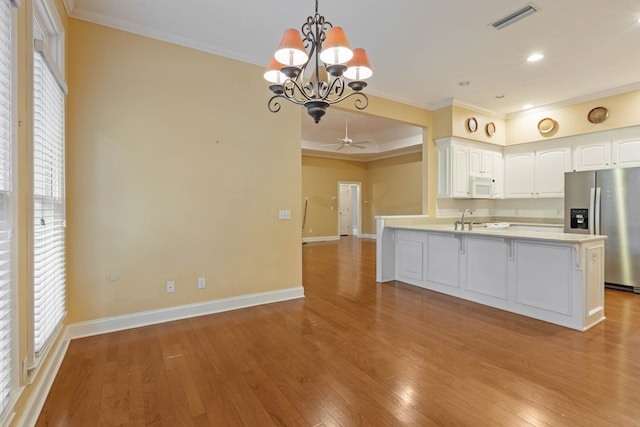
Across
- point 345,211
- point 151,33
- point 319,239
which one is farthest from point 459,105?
point 345,211

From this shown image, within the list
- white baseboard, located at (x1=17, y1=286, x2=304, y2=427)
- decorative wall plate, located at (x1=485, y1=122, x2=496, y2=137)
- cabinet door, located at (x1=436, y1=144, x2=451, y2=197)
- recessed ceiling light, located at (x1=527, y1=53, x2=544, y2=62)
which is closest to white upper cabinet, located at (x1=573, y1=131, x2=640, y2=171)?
decorative wall plate, located at (x1=485, y1=122, x2=496, y2=137)

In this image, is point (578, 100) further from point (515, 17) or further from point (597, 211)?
point (515, 17)

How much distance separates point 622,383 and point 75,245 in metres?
4.53

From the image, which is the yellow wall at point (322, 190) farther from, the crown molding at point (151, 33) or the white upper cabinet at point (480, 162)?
the crown molding at point (151, 33)

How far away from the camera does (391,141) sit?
370 inches

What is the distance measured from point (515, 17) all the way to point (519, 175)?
3951 millimetres

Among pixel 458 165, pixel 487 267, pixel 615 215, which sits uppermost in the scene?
pixel 458 165

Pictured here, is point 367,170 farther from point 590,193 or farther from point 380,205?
point 590,193

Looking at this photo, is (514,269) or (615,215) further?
(615,215)

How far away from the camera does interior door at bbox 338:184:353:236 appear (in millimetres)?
11938

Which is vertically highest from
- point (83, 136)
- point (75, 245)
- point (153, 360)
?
point (83, 136)

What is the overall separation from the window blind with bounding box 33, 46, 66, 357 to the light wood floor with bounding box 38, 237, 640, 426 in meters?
0.45

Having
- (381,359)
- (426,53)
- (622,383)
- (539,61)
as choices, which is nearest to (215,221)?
(381,359)

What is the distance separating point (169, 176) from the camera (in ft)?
10.9
